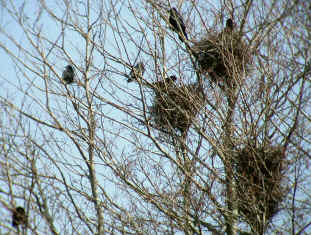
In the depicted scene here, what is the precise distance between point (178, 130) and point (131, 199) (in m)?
1.12

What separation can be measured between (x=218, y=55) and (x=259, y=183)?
1.96m

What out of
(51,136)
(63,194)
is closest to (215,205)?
(63,194)

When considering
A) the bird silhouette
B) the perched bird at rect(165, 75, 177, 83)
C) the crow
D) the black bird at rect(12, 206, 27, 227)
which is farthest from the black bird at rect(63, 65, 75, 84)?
the black bird at rect(12, 206, 27, 227)

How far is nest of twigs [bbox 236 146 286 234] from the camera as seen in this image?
4514mm

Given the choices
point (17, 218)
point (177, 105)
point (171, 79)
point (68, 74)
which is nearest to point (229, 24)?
point (171, 79)

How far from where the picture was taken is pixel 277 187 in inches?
185

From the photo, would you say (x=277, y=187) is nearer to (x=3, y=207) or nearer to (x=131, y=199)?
(x=131, y=199)

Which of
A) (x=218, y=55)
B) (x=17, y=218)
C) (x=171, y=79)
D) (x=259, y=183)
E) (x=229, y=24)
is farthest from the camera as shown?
(x=218, y=55)

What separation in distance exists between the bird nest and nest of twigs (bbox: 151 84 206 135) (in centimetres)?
43

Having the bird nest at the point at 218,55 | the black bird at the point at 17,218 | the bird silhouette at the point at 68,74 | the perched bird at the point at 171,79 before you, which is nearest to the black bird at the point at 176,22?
the bird nest at the point at 218,55

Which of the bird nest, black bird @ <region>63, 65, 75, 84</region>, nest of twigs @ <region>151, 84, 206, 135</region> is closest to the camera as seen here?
nest of twigs @ <region>151, 84, 206, 135</region>

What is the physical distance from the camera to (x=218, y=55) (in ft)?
19.5

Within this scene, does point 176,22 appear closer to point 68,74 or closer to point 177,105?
point 177,105

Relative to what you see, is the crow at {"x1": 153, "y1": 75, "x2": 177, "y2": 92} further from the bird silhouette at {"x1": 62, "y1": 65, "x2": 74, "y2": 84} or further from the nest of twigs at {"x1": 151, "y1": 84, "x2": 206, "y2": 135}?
the bird silhouette at {"x1": 62, "y1": 65, "x2": 74, "y2": 84}
